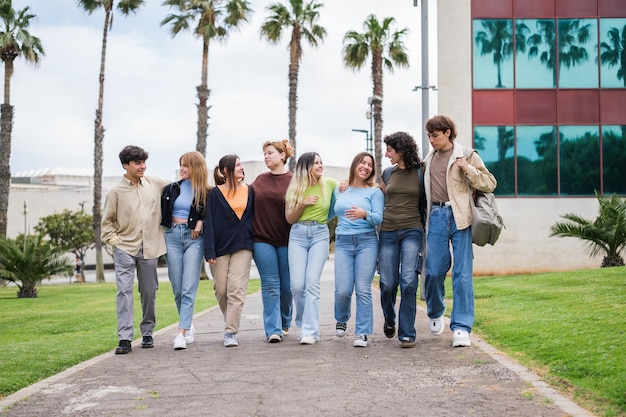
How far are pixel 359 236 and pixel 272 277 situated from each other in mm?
999

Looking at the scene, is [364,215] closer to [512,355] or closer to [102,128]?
[512,355]

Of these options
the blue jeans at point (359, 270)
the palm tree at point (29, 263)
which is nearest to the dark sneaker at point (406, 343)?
the blue jeans at point (359, 270)

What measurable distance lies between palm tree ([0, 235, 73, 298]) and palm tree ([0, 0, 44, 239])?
10554mm

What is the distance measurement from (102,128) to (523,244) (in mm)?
20284

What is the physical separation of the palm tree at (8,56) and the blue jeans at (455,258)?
95.8 ft

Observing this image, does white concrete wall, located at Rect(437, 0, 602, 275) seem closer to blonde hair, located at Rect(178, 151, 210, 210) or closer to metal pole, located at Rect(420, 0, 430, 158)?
metal pole, located at Rect(420, 0, 430, 158)

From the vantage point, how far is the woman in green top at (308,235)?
27.3 ft

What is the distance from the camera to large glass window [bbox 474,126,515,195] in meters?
26.3

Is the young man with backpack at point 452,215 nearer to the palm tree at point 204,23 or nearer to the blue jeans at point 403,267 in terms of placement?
the blue jeans at point 403,267

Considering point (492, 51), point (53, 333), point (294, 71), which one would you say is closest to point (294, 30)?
point (294, 71)

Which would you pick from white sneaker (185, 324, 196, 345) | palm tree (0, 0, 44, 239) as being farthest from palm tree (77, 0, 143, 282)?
white sneaker (185, 324, 196, 345)

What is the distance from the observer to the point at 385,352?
25.6ft

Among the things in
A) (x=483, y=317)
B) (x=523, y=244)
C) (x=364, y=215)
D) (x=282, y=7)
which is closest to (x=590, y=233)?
(x=523, y=244)

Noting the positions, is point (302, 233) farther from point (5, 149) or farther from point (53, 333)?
point (5, 149)
